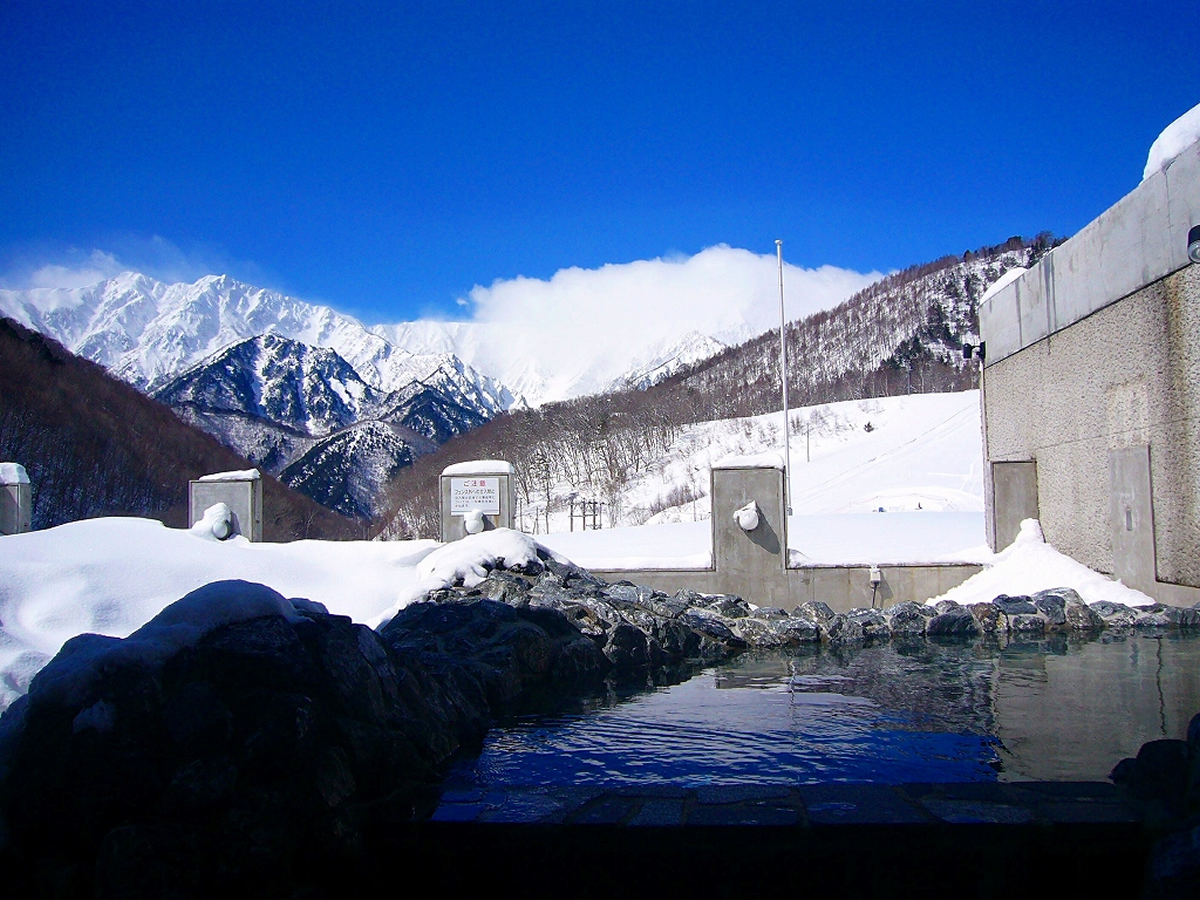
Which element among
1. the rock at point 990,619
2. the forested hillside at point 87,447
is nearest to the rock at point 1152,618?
the rock at point 990,619

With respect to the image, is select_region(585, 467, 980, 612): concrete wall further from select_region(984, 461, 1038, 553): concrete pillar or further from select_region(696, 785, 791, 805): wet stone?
select_region(696, 785, 791, 805): wet stone

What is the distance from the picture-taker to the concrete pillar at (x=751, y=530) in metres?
12.5

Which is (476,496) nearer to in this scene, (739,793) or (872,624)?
(872,624)

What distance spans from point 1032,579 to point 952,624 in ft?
7.65

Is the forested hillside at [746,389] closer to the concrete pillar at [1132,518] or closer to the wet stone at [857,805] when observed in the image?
the concrete pillar at [1132,518]

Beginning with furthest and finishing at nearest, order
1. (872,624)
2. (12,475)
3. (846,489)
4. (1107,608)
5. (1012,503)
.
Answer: (846,489)
(12,475)
(1012,503)
(872,624)
(1107,608)

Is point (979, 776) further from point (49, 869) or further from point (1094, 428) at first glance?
point (1094, 428)

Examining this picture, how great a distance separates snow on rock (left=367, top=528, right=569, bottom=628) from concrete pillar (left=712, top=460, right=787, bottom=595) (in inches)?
93.3

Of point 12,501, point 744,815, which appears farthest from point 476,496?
point 744,815

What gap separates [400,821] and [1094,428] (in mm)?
10899

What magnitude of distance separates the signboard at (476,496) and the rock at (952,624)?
6024 mm

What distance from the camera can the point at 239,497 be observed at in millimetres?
14156

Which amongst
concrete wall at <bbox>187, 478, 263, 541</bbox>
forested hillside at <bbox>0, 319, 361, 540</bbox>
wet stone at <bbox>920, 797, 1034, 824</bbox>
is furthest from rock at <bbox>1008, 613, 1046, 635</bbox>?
forested hillside at <bbox>0, 319, 361, 540</bbox>

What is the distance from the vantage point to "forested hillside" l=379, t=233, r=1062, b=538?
7231 cm
